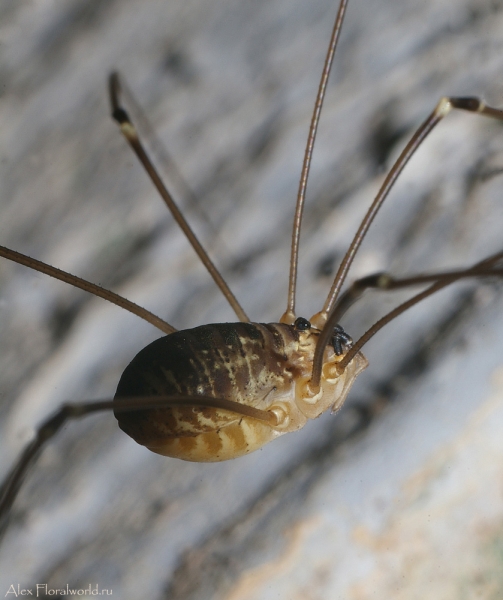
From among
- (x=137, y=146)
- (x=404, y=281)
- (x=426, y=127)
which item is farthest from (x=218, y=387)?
(x=426, y=127)

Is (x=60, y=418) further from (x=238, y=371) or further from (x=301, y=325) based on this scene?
(x=301, y=325)

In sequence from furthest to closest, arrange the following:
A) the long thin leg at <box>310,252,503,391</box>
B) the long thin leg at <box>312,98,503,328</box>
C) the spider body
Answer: the long thin leg at <box>312,98,503,328</box>
the spider body
the long thin leg at <box>310,252,503,391</box>

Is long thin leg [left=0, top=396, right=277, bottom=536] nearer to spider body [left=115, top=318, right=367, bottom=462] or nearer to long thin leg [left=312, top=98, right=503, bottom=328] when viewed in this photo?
spider body [left=115, top=318, right=367, bottom=462]

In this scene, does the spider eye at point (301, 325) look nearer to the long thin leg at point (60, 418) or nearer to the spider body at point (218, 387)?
the spider body at point (218, 387)

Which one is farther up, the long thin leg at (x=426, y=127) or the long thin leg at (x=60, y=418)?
the long thin leg at (x=426, y=127)

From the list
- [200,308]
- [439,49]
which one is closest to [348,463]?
[200,308]

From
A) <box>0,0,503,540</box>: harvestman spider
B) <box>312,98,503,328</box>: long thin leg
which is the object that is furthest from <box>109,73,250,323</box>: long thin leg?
<box>312,98,503,328</box>: long thin leg

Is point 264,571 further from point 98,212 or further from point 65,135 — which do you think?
point 65,135

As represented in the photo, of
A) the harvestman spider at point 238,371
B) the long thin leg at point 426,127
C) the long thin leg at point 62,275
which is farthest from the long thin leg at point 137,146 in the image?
the long thin leg at point 426,127
